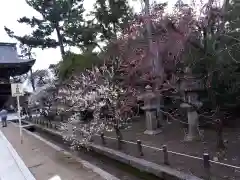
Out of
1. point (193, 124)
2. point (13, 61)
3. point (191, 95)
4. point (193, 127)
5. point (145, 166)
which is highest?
point (13, 61)

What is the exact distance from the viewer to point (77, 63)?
1886cm

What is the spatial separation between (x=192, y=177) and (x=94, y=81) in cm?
679

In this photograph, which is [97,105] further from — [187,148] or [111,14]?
[111,14]

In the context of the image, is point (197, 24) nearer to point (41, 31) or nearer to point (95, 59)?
point (95, 59)

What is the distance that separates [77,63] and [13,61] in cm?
2403

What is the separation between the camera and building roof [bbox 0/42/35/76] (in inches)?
1501

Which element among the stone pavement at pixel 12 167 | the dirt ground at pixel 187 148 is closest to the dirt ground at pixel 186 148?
the dirt ground at pixel 187 148

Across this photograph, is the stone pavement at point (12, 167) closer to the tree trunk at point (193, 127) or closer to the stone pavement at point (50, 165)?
the stone pavement at point (50, 165)

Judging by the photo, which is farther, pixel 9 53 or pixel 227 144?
pixel 9 53

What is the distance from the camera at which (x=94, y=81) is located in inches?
480

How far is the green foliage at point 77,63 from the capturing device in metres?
17.9

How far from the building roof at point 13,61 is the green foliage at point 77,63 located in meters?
19.5

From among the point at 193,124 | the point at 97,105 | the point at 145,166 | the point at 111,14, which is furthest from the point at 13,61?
the point at 145,166

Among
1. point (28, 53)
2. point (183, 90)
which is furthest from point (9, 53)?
point (183, 90)
